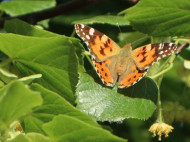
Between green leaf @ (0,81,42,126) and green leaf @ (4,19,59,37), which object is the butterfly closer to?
green leaf @ (4,19,59,37)

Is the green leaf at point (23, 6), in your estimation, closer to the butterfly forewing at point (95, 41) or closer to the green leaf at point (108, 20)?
the green leaf at point (108, 20)

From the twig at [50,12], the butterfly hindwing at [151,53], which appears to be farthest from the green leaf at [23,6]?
the butterfly hindwing at [151,53]

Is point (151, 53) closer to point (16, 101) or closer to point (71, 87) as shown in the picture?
point (71, 87)

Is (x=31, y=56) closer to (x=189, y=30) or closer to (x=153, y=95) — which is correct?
(x=153, y=95)

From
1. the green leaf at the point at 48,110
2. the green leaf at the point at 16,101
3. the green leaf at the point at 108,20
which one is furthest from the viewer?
the green leaf at the point at 108,20

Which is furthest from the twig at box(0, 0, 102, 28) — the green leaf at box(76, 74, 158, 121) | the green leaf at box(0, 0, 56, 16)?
the green leaf at box(76, 74, 158, 121)

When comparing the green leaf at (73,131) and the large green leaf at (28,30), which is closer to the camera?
the green leaf at (73,131)
